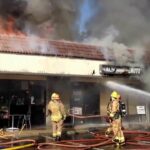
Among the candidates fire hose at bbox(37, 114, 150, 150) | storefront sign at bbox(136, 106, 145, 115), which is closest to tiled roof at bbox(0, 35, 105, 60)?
storefront sign at bbox(136, 106, 145, 115)

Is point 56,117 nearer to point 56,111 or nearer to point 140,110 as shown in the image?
point 56,111

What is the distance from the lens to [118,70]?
21.0 metres

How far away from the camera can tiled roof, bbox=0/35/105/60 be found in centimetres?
1852

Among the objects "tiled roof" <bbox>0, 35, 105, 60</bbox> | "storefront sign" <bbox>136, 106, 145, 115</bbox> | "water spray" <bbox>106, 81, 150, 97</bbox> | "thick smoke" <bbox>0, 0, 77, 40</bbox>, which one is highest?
"thick smoke" <bbox>0, 0, 77, 40</bbox>

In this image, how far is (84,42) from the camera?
22500mm

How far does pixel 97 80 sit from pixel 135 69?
2206mm

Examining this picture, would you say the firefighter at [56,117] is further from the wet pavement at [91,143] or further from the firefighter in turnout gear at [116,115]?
the firefighter in turnout gear at [116,115]

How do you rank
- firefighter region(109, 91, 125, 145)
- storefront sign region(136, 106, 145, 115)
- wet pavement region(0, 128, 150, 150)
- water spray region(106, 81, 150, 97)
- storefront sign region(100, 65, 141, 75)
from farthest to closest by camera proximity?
1. storefront sign region(136, 106, 145, 115)
2. water spray region(106, 81, 150, 97)
3. storefront sign region(100, 65, 141, 75)
4. firefighter region(109, 91, 125, 145)
5. wet pavement region(0, 128, 150, 150)

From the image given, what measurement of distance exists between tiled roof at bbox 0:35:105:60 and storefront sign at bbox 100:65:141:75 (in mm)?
706

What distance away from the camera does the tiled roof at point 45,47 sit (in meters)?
18.5

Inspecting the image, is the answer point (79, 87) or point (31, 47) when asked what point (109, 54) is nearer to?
point (79, 87)

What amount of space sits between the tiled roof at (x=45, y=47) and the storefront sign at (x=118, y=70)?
0.71 metres

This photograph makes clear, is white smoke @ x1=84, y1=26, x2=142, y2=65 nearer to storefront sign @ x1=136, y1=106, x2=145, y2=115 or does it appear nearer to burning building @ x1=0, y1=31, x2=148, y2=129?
burning building @ x1=0, y1=31, x2=148, y2=129

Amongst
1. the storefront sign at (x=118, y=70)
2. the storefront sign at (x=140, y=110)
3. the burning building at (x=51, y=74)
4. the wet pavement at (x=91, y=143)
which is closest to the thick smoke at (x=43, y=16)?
the burning building at (x=51, y=74)
